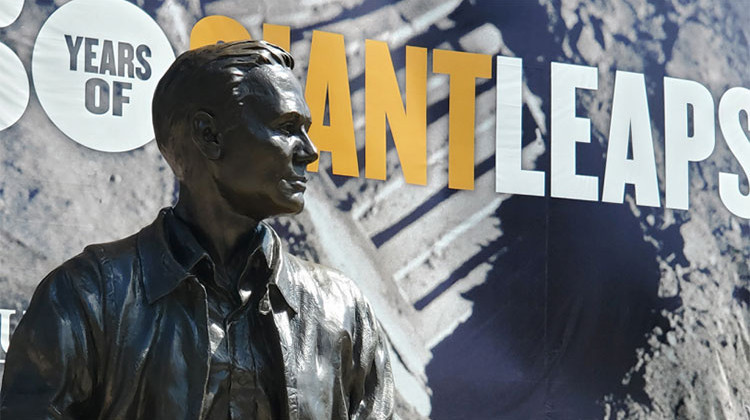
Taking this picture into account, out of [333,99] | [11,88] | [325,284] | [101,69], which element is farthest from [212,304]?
[333,99]

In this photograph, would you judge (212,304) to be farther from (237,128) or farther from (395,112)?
(395,112)

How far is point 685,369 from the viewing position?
6.33m

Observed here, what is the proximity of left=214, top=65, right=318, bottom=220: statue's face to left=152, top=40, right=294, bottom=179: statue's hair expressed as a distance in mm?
21

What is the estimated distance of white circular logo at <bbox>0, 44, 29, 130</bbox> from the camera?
5.35 metres

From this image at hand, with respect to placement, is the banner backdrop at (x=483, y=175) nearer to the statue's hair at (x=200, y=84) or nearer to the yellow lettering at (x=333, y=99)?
the yellow lettering at (x=333, y=99)

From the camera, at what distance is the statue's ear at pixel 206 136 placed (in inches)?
93.9

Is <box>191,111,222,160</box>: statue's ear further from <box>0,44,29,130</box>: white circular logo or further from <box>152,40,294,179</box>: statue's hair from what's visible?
<box>0,44,29,130</box>: white circular logo

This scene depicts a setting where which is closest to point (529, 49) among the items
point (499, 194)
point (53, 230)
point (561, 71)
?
point (561, 71)

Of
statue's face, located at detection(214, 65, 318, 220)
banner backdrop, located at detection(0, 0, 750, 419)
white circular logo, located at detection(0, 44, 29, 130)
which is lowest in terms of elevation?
banner backdrop, located at detection(0, 0, 750, 419)

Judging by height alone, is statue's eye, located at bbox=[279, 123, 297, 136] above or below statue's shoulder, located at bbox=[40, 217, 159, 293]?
above

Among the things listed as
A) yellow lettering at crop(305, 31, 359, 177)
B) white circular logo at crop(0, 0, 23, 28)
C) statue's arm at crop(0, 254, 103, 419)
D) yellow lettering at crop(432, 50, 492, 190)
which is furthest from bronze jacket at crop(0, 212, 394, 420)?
yellow lettering at crop(432, 50, 492, 190)

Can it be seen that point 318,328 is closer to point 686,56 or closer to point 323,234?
point 323,234

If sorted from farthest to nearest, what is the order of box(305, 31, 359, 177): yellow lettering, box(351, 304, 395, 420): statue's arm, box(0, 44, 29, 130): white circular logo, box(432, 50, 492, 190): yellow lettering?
1. box(432, 50, 492, 190): yellow lettering
2. box(305, 31, 359, 177): yellow lettering
3. box(0, 44, 29, 130): white circular logo
4. box(351, 304, 395, 420): statue's arm

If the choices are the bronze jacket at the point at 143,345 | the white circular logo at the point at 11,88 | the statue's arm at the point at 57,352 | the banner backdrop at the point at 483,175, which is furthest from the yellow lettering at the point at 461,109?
the statue's arm at the point at 57,352
